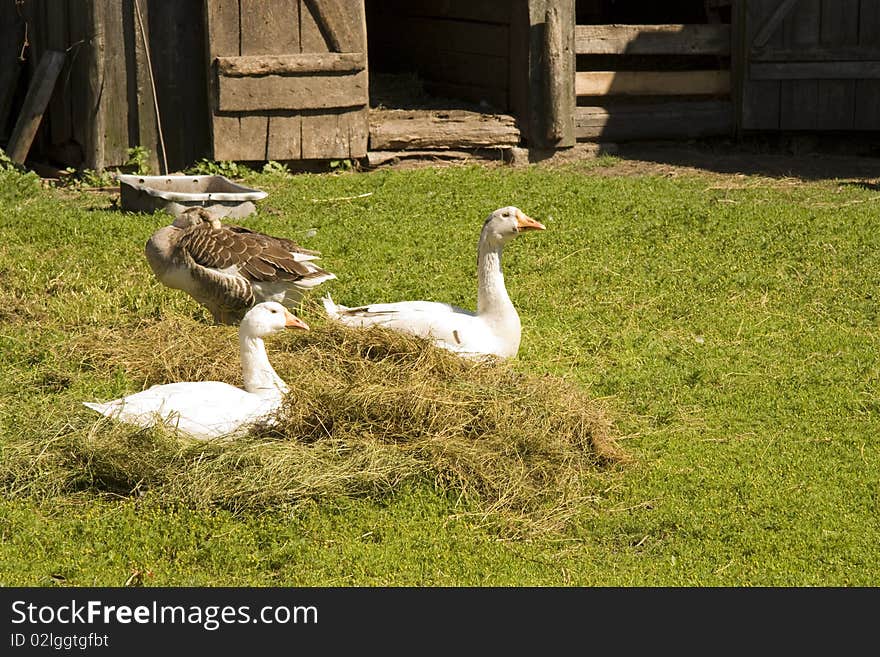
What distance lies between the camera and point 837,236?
35.0 ft

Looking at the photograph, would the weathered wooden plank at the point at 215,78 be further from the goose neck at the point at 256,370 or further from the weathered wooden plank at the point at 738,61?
the goose neck at the point at 256,370

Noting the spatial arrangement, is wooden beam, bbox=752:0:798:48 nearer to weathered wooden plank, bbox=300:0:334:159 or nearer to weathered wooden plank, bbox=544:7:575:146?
weathered wooden plank, bbox=544:7:575:146

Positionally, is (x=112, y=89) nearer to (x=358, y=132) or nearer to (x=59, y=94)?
(x=59, y=94)

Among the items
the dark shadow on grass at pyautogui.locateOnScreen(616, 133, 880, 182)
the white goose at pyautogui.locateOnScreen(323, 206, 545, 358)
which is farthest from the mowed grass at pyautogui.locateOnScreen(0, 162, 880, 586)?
the dark shadow on grass at pyautogui.locateOnScreen(616, 133, 880, 182)

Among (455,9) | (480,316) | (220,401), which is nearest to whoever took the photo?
(220,401)

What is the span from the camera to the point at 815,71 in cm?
1494

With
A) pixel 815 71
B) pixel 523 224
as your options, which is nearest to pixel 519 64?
pixel 815 71

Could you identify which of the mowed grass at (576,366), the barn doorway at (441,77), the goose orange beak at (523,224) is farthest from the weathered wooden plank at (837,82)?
the goose orange beak at (523,224)

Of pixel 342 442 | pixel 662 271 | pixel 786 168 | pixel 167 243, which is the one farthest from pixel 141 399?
pixel 786 168

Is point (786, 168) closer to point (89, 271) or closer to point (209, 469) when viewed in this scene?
point (89, 271)

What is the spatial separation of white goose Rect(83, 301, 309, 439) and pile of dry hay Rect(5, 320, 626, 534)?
0.10m

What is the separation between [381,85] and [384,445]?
11588mm

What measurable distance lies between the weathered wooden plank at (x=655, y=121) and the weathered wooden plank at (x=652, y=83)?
0.56 ft

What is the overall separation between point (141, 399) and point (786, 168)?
9821 mm
